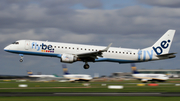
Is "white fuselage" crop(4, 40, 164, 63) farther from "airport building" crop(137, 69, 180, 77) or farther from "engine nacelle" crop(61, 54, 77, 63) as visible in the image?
"airport building" crop(137, 69, 180, 77)

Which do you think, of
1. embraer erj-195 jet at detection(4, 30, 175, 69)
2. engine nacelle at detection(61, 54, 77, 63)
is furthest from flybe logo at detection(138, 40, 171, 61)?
engine nacelle at detection(61, 54, 77, 63)

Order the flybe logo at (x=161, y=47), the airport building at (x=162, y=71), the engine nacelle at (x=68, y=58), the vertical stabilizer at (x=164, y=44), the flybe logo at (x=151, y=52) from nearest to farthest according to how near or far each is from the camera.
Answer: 1. the engine nacelle at (x=68, y=58)
2. the flybe logo at (x=151, y=52)
3. the flybe logo at (x=161, y=47)
4. the vertical stabilizer at (x=164, y=44)
5. the airport building at (x=162, y=71)

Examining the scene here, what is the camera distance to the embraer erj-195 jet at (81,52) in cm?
4856

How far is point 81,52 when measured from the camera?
165ft

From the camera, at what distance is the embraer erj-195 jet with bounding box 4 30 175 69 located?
4856cm

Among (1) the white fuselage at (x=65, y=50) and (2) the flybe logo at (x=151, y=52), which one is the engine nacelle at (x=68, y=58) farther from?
(2) the flybe logo at (x=151, y=52)

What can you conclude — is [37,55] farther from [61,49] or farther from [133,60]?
[133,60]

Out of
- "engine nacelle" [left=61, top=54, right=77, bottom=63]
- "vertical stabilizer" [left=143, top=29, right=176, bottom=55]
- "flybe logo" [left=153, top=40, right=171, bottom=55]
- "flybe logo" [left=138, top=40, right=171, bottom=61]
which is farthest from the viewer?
"vertical stabilizer" [left=143, top=29, right=176, bottom=55]

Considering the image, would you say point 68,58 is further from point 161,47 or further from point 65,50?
point 161,47

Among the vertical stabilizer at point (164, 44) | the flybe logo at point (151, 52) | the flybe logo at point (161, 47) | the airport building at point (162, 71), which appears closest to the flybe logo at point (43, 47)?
the flybe logo at point (151, 52)

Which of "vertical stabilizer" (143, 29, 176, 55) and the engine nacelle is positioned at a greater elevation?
"vertical stabilizer" (143, 29, 176, 55)

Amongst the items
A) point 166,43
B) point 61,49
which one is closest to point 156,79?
point 166,43

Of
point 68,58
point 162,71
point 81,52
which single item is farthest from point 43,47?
point 162,71

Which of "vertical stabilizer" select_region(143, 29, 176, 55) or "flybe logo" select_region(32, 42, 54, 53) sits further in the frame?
"vertical stabilizer" select_region(143, 29, 176, 55)
